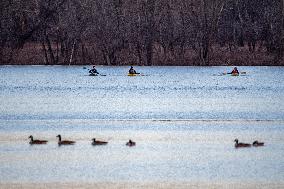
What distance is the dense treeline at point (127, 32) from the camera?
235 feet

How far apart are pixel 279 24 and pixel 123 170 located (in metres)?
50.2

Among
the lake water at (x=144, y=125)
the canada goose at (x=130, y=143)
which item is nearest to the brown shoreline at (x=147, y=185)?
the lake water at (x=144, y=125)

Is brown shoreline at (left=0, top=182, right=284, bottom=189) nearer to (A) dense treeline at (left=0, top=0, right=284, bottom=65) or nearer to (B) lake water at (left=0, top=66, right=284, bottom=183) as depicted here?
(B) lake water at (left=0, top=66, right=284, bottom=183)

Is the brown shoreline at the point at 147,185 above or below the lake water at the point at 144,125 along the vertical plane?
below

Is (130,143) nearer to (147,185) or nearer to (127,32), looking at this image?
(147,185)

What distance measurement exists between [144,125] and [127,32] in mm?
38702

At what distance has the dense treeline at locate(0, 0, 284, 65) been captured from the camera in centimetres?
7175

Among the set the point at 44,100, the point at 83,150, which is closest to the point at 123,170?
the point at 83,150

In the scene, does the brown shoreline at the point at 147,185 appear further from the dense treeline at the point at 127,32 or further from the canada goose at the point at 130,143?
the dense treeline at the point at 127,32

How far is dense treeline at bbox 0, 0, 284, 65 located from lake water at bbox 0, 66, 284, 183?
458cm

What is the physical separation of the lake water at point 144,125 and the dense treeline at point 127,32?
15.0 ft

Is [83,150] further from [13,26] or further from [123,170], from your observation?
[13,26]

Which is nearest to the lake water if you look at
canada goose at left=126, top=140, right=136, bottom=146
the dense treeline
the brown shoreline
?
canada goose at left=126, top=140, right=136, bottom=146

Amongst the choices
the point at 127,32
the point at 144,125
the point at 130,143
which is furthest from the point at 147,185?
the point at 127,32
